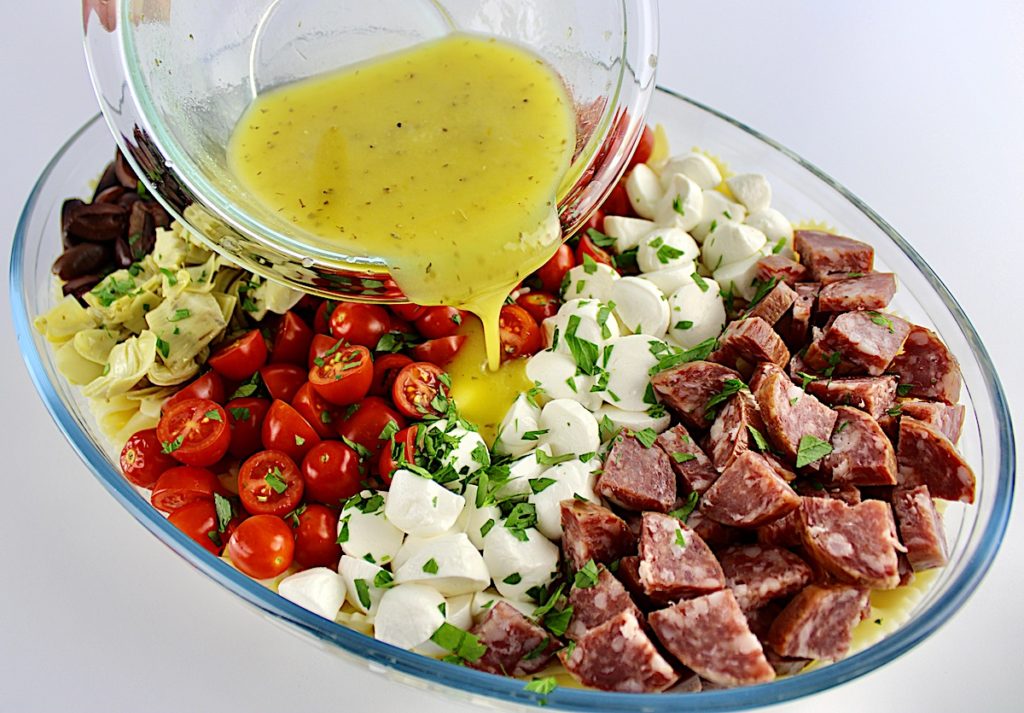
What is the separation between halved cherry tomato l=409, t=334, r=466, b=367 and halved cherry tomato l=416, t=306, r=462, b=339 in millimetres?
45

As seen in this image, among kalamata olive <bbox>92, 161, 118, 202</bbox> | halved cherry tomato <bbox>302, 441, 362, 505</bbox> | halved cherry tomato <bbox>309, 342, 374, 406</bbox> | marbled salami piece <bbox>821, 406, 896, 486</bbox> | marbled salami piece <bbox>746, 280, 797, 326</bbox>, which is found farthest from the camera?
kalamata olive <bbox>92, 161, 118, 202</bbox>

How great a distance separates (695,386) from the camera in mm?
3135

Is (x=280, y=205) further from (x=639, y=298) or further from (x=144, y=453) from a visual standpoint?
(x=639, y=298)

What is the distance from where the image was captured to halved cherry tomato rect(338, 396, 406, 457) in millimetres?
3191

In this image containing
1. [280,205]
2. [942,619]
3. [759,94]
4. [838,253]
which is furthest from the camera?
[759,94]

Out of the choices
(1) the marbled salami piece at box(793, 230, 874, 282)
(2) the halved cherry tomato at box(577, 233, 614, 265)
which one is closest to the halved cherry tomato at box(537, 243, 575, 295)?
(2) the halved cherry tomato at box(577, 233, 614, 265)

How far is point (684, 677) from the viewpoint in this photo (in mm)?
2555

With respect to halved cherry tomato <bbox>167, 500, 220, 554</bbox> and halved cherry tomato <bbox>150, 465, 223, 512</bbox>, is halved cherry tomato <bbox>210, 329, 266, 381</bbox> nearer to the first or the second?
halved cherry tomato <bbox>150, 465, 223, 512</bbox>

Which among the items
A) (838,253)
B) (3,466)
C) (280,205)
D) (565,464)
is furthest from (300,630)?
(838,253)

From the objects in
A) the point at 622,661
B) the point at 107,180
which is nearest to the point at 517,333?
the point at 622,661

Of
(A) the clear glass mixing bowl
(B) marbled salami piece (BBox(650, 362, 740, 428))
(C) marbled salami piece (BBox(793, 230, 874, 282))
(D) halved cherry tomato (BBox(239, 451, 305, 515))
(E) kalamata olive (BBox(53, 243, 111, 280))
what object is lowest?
(D) halved cherry tomato (BBox(239, 451, 305, 515))

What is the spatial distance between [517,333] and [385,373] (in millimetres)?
458

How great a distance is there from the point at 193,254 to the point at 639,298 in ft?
5.09

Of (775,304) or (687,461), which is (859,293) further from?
(687,461)
